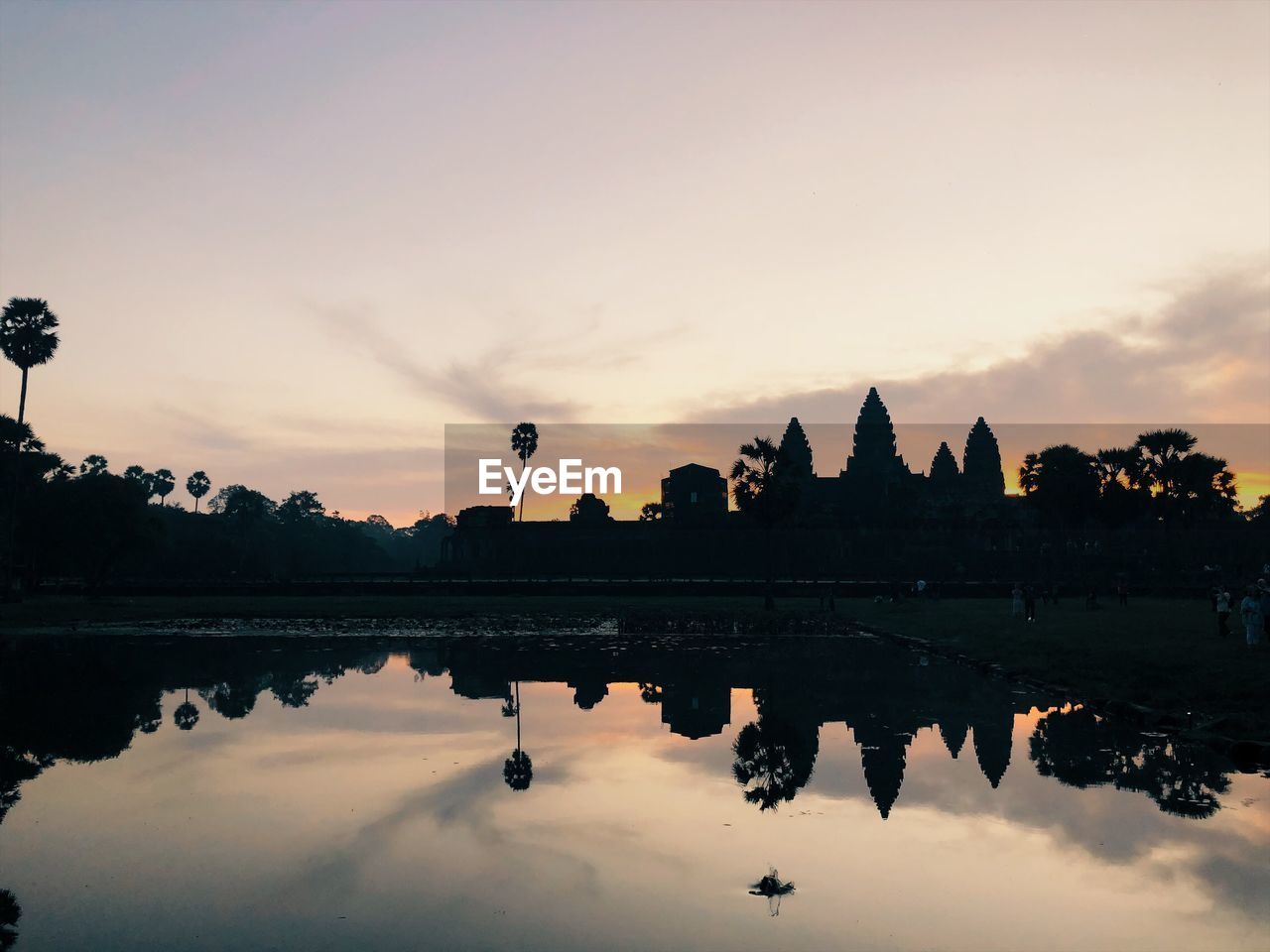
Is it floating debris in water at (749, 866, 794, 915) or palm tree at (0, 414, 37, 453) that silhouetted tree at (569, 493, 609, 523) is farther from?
floating debris in water at (749, 866, 794, 915)

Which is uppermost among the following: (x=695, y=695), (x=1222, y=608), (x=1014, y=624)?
(x=1222, y=608)

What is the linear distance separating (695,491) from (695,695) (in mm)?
93635

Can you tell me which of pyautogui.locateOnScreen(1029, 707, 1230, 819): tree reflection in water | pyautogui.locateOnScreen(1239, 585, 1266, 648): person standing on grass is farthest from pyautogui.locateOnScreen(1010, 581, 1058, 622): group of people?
pyautogui.locateOnScreen(1029, 707, 1230, 819): tree reflection in water

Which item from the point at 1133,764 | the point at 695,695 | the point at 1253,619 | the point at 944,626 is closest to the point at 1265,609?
the point at 1253,619

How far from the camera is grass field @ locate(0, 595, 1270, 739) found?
762 inches

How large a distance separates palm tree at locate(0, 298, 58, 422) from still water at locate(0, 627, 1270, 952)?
42.1 m

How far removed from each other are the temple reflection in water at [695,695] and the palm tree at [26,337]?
28.1m

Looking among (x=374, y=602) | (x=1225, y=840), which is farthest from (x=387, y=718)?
(x=374, y=602)

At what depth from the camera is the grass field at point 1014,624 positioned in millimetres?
19359

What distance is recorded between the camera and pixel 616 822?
11656 millimetres

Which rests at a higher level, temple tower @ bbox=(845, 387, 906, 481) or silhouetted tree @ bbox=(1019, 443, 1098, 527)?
temple tower @ bbox=(845, 387, 906, 481)

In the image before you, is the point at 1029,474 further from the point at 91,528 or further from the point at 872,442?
the point at 91,528

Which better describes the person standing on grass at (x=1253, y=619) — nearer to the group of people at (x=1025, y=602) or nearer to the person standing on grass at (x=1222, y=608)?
the person standing on grass at (x=1222, y=608)

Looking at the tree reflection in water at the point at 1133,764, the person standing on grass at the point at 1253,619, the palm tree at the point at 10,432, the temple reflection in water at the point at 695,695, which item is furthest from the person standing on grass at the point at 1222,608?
the palm tree at the point at 10,432
